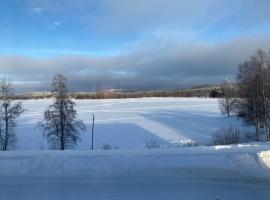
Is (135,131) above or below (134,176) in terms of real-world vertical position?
below

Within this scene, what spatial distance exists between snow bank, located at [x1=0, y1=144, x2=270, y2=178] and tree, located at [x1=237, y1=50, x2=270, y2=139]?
3498cm

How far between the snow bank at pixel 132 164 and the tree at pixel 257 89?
34975 mm

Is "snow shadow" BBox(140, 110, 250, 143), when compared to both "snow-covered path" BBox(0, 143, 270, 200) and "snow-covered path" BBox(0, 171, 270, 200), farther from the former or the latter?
"snow-covered path" BBox(0, 171, 270, 200)

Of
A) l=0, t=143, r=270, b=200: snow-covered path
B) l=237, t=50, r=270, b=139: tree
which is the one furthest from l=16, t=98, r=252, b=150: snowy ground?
l=0, t=143, r=270, b=200: snow-covered path

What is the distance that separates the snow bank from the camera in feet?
39.8

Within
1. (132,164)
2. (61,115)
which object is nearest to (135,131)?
(61,115)

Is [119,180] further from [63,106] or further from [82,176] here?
[63,106]

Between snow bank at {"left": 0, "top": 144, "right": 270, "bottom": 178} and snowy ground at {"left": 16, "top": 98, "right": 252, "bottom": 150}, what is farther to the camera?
snowy ground at {"left": 16, "top": 98, "right": 252, "bottom": 150}

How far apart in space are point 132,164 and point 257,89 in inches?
1511

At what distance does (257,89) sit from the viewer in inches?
1907

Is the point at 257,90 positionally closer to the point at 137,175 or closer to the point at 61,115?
the point at 61,115

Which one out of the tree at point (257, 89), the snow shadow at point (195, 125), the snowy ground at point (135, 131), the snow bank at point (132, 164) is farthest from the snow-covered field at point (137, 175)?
the tree at point (257, 89)

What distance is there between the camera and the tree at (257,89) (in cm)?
4809

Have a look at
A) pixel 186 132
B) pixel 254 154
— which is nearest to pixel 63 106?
pixel 186 132
